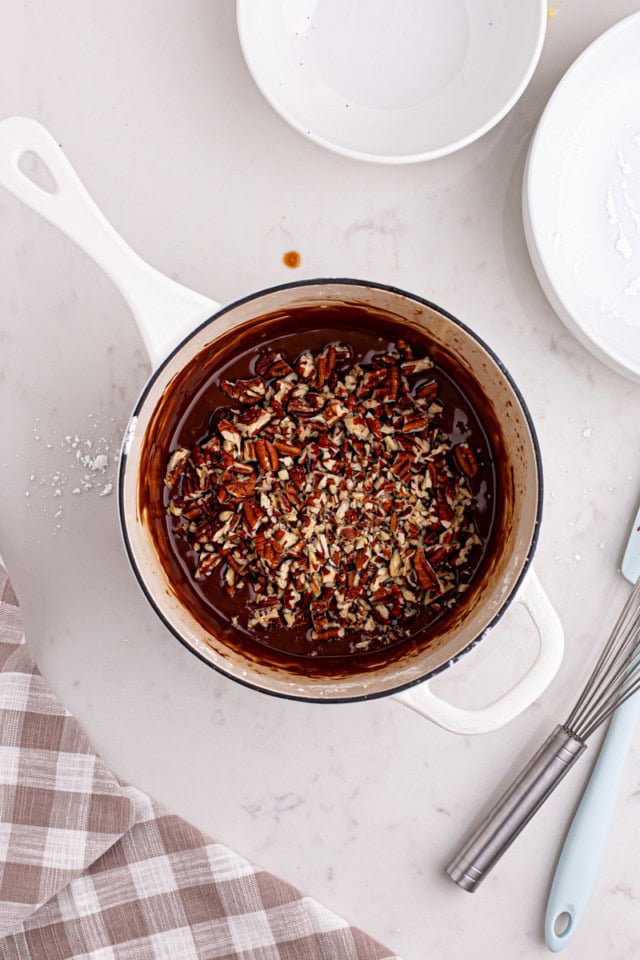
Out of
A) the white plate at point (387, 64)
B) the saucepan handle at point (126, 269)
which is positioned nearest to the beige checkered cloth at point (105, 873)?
the saucepan handle at point (126, 269)

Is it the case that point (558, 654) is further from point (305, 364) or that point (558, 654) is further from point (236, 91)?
point (236, 91)

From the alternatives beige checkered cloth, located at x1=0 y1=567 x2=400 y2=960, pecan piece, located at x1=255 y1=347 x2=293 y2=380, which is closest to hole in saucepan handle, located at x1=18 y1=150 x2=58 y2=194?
pecan piece, located at x1=255 y1=347 x2=293 y2=380

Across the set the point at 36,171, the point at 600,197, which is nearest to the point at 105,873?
the point at 36,171

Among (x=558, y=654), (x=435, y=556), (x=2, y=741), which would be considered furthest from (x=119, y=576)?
(x=558, y=654)

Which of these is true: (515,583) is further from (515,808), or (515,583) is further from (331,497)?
(515,808)

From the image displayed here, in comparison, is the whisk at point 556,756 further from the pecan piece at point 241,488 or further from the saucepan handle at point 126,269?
the saucepan handle at point 126,269

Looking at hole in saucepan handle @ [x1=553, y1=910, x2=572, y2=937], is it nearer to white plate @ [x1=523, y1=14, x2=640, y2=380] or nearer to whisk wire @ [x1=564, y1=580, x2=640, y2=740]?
whisk wire @ [x1=564, y1=580, x2=640, y2=740]
